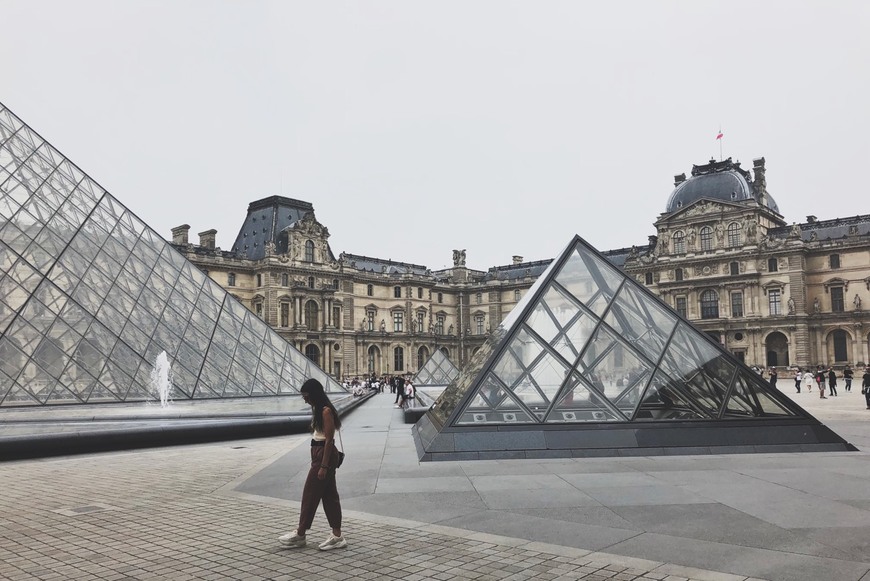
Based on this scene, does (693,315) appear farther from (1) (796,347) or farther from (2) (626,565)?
A: (2) (626,565)

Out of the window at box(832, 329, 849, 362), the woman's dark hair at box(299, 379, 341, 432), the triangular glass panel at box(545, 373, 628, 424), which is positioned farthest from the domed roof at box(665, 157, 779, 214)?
the woman's dark hair at box(299, 379, 341, 432)

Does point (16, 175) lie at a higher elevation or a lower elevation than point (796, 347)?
higher

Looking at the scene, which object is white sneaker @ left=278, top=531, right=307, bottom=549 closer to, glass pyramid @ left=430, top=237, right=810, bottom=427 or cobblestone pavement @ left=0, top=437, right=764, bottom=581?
cobblestone pavement @ left=0, top=437, right=764, bottom=581

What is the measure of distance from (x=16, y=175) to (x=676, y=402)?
59.8 ft

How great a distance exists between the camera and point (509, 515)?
6.15 metres

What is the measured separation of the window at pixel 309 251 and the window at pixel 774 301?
40.5 meters

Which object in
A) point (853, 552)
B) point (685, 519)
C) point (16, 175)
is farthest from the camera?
point (16, 175)

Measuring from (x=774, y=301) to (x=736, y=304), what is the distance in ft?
10.3

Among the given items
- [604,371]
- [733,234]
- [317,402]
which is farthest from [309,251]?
[317,402]

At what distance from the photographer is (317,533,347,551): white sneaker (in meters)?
5.07

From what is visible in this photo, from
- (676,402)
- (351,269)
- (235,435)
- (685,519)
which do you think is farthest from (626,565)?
(351,269)

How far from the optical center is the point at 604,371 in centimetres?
1061

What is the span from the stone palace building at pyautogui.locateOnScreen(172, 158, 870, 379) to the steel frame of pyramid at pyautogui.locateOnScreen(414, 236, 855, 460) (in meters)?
48.3

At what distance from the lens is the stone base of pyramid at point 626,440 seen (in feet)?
31.9
